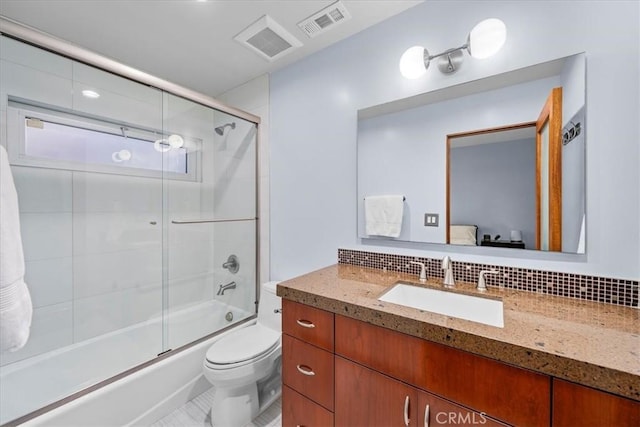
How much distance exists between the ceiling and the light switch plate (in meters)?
1.15

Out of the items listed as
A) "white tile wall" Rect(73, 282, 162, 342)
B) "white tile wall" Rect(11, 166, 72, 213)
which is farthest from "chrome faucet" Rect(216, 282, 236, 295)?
"white tile wall" Rect(11, 166, 72, 213)

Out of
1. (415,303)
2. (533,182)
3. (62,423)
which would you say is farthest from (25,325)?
(533,182)

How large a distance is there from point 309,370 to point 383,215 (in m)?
0.88

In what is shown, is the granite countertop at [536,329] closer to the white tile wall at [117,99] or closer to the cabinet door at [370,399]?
the cabinet door at [370,399]

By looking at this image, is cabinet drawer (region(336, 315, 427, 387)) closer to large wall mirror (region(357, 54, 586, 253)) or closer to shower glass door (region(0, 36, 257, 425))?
large wall mirror (region(357, 54, 586, 253))

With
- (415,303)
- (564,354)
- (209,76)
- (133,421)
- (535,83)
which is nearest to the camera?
(564,354)

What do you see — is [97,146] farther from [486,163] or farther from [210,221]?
[486,163]

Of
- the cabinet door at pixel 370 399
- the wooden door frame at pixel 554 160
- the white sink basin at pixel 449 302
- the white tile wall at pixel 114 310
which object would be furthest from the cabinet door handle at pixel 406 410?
the white tile wall at pixel 114 310

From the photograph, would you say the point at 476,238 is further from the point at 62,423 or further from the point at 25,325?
the point at 62,423

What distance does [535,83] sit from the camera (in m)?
1.15

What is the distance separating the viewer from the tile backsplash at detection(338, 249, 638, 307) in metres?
0.97

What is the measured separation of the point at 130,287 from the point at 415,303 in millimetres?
2061

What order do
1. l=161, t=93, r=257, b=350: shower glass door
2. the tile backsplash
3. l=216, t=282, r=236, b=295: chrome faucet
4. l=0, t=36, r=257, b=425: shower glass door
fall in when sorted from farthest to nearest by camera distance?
l=216, t=282, r=236, b=295: chrome faucet < l=161, t=93, r=257, b=350: shower glass door < l=0, t=36, r=257, b=425: shower glass door < the tile backsplash

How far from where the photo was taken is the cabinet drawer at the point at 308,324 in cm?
106
